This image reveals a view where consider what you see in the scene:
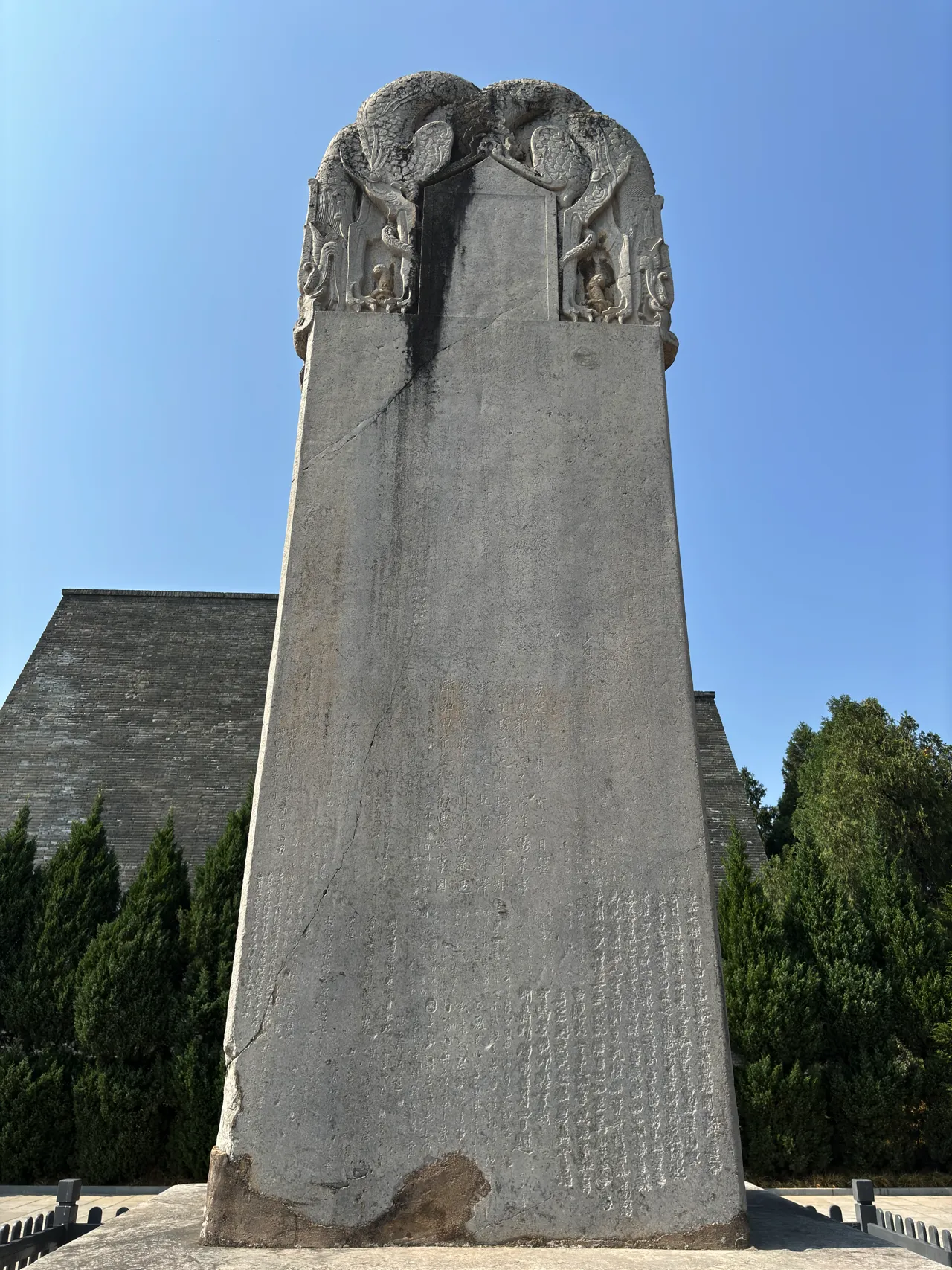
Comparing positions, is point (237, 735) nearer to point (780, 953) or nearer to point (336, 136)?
point (780, 953)

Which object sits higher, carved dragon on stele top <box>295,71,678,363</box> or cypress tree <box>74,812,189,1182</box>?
carved dragon on stele top <box>295,71,678,363</box>

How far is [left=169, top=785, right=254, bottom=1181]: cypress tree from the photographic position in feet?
37.3

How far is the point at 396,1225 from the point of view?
2557 millimetres

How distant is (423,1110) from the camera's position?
8.82ft

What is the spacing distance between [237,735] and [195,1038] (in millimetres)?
8273

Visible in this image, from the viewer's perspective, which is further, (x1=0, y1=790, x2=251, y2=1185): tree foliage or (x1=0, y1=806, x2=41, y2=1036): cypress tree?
(x1=0, y1=806, x2=41, y2=1036): cypress tree

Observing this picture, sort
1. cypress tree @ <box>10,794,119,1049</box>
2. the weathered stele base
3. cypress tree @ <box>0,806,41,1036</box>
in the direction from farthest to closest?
cypress tree @ <box>0,806,41,1036</box> → cypress tree @ <box>10,794,119,1049</box> → the weathered stele base

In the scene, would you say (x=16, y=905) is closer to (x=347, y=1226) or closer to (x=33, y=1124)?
(x=33, y=1124)

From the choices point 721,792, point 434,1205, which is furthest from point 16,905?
point 721,792

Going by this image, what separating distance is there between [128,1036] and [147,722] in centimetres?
875

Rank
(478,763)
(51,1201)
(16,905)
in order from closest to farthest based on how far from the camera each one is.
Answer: (478,763) → (51,1201) → (16,905)

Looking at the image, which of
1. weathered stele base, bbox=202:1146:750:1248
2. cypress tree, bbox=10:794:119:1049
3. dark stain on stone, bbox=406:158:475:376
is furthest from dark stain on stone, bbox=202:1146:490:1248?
cypress tree, bbox=10:794:119:1049

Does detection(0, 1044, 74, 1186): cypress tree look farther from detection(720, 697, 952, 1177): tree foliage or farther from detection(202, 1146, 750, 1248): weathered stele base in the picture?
detection(202, 1146, 750, 1248): weathered stele base

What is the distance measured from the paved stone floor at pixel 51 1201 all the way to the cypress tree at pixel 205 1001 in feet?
2.32
